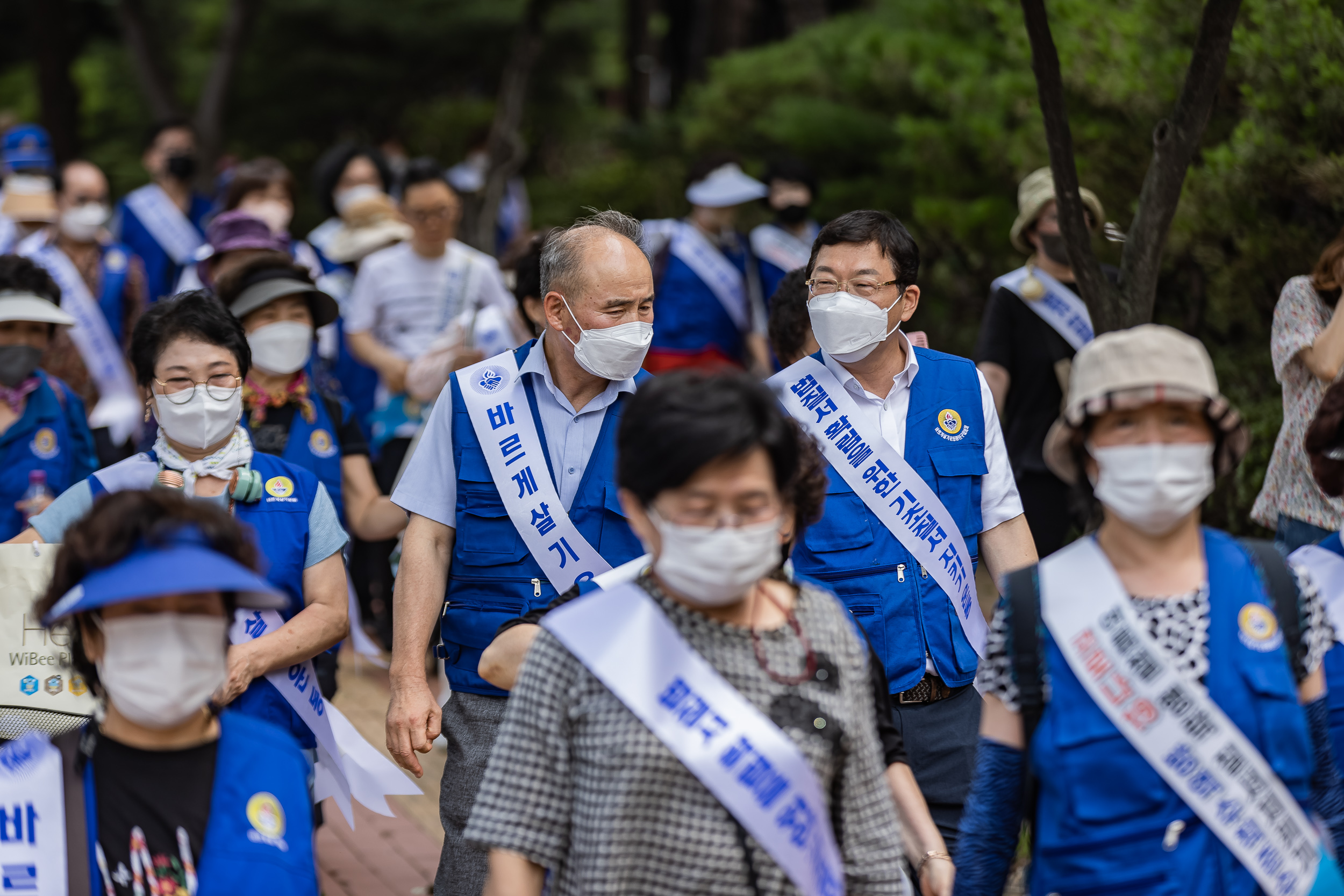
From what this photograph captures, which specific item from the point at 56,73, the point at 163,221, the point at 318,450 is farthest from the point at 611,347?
the point at 56,73

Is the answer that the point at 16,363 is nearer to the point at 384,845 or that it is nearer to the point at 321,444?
the point at 321,444

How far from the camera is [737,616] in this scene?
2.75m

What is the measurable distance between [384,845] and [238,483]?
7.88ft

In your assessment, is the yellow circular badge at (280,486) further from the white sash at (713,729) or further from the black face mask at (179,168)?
the black face mask at (179,168)

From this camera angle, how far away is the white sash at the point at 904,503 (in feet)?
13.6

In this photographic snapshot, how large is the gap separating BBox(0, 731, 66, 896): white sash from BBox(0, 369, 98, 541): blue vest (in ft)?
→ 8.77

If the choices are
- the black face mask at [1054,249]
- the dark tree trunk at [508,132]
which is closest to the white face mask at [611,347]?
the black face mask at [1054,249]

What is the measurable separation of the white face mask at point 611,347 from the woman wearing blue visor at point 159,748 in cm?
149

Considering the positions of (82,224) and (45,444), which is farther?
(82,224)

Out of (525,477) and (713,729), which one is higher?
(525,477)

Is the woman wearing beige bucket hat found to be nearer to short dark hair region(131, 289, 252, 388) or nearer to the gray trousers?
the gray trousers

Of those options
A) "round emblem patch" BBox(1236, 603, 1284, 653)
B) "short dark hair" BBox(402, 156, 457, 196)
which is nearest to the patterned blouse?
"round emblem patch" BBox(1236, 603, 1284, 653)

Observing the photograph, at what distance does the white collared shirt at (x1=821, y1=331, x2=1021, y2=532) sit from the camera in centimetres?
429

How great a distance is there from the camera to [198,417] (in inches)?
165
